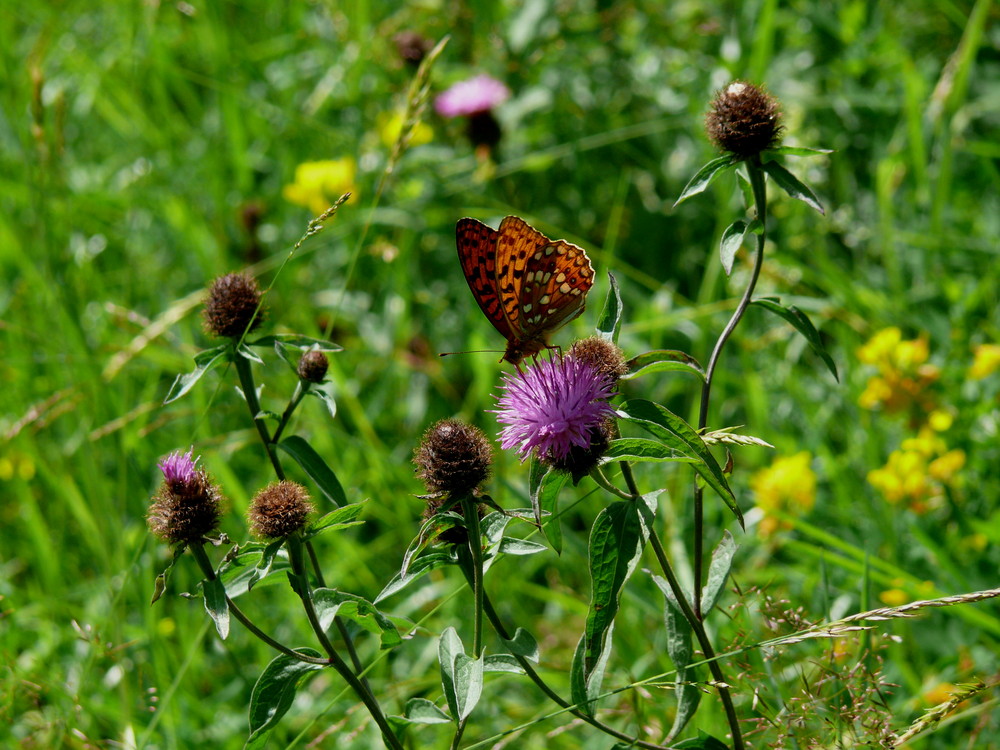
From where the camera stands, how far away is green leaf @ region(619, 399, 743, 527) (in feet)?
4.07

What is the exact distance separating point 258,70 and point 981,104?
111 inches

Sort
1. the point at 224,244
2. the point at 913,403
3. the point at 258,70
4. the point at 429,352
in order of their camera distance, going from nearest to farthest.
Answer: the point at 913,403
the point at 429,352
the point at 224,244
the point at 258,70

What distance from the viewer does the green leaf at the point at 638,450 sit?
1275mm

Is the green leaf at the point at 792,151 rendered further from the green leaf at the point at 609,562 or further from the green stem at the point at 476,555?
the green stem at the point at 476,555

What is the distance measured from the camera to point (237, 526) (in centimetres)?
281

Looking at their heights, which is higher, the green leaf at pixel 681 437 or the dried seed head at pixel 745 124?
the dried seed head at pixel 745 124

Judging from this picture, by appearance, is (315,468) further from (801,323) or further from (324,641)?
(801,323)

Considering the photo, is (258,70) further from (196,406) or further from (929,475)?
(929,475)

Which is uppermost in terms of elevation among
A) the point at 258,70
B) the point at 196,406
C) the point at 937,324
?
the point at 258,70

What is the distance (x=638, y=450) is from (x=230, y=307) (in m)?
0.78

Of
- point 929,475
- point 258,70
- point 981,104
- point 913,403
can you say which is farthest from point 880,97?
point 258,70

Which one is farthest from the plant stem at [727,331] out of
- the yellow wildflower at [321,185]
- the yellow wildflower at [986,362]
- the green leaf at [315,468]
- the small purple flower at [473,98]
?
the small purple flower at [473,98]

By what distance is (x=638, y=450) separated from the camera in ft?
4.26

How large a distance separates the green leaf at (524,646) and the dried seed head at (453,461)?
22cm
